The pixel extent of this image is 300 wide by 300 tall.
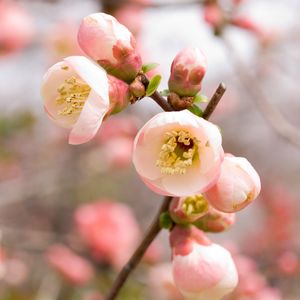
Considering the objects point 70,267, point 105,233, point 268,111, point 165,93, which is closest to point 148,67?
point 165,93

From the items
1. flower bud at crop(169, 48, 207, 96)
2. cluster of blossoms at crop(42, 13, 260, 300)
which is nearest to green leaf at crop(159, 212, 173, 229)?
cluster of blossoms at crop(42, 13, 260, 300)

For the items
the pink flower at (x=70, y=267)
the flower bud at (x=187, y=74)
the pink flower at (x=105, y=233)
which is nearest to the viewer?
the flower bud at (x=187, y=74)

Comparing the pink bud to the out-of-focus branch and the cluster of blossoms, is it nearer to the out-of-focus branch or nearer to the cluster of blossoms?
the cluster of blossoms

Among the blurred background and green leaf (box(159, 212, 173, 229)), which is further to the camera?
the blurred background

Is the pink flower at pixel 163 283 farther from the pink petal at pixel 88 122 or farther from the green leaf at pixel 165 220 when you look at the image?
the pink petal at pixel 88 122

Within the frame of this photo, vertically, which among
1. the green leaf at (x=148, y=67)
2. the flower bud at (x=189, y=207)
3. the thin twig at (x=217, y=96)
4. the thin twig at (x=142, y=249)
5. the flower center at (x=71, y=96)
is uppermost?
the thin twig at (x=217, y=96)

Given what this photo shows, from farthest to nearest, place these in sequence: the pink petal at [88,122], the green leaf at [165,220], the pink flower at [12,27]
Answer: the pink flower at [12,27] → the green leaf at [165,220] → the pink petal at [88,122]

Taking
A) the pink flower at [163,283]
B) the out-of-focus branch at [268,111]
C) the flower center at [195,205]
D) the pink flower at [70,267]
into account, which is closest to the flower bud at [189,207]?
the flower center at [195,205]

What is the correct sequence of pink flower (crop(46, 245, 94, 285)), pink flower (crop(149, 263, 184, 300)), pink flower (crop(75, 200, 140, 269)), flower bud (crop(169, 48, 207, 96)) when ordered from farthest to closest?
pink flower (crop(75, 200, 140, 269)), pink flower (crop(46, 245, 94, 285)), pink flower (crop(149, 263, 184, 300)), flower bud (crop(169, 48, 207, 96))
